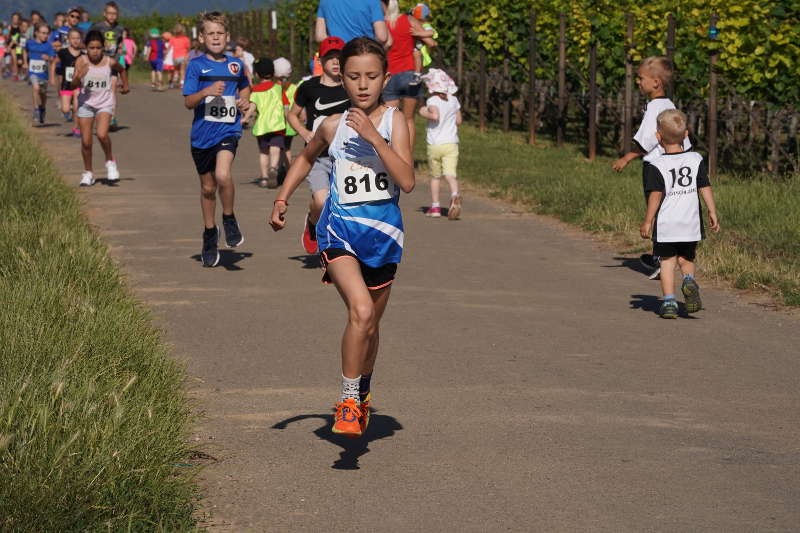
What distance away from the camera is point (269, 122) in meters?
16.8

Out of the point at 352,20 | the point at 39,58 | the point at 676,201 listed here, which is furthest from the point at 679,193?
the point at 39,58

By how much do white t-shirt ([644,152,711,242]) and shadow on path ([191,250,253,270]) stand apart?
348cm

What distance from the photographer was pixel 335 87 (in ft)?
34.1

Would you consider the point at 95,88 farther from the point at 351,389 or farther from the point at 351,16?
the point at 351,389

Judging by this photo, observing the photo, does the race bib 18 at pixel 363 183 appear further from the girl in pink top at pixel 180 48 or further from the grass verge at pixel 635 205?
the girl in pink top at pixel 180 48

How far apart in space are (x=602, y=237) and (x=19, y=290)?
6459 mm

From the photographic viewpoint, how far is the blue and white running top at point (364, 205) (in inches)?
236

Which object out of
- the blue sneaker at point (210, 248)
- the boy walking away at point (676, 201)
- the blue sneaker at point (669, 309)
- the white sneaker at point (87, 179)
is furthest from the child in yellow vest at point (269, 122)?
the blue sneaker at point (669, 309)

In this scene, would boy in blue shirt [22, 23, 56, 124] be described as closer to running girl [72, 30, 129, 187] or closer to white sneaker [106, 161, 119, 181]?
white sneaker [106, 161, 119, 181]

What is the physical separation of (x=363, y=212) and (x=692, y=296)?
371cm

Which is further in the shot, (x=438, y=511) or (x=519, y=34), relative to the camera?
(x=519, y=34)

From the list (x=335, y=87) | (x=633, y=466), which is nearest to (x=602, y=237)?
(x=335, y=87)

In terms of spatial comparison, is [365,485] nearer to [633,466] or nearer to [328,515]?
[328,515]

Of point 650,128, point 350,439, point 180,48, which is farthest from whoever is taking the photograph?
point 180,48
